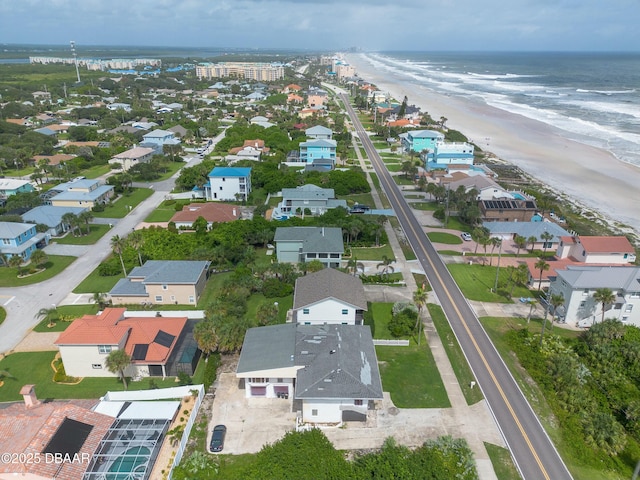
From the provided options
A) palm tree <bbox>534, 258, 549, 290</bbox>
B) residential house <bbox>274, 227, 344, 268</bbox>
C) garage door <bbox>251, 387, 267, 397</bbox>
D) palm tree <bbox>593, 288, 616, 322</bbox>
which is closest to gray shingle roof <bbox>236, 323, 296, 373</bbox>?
garage door <bbox>251, 387, 267, 397</bbox>

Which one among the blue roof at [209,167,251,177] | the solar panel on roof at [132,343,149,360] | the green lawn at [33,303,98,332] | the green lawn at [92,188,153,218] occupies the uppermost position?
the blue roof at [209,167,251,177]

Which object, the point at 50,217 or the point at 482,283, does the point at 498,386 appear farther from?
the point at 50,217

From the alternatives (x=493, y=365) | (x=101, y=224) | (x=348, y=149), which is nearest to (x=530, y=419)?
(x=493, y=365)

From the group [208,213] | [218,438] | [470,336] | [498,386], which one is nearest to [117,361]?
[218,438]

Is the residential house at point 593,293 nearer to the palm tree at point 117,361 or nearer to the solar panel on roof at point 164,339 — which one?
the solar panel on roof at point 164,339

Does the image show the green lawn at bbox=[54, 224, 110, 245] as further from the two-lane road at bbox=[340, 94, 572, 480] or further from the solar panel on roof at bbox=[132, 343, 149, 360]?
the two-lane road at bbox=[340, 94, 572, 480]

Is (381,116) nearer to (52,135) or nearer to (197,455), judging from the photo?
(52,135)

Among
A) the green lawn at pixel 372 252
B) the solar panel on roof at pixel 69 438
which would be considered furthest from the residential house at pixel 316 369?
the green lawn at pixel 372 252
